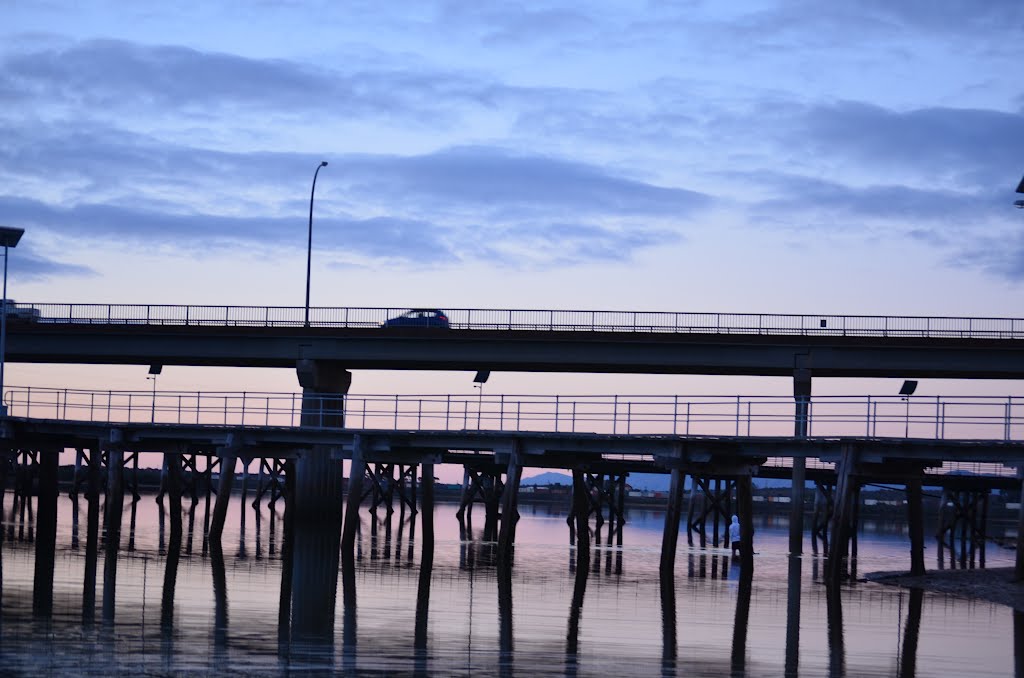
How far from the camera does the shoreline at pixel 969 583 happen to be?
1460 inches

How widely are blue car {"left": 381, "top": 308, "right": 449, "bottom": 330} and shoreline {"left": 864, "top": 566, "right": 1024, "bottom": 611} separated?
28.2 meters

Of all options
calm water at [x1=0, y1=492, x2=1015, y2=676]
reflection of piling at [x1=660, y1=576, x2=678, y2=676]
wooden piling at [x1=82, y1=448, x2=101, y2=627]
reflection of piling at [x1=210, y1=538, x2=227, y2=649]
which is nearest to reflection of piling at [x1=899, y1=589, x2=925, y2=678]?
calm water at [x1=0, y1=492, x2=1015, y2=676]

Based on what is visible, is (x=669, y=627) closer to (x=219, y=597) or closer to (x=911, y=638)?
(x=911, y=638)

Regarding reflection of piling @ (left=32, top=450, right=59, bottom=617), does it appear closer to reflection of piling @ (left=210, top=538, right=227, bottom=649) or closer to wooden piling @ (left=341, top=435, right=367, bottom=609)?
reflection of piling @ (left=210, top=538, right=227, bottom=649)

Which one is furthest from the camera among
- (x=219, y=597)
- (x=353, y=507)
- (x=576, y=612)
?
(x=353, y=507)

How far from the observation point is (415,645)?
23.9 meters

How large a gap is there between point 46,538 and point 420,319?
72.8ft

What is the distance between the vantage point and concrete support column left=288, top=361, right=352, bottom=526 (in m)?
64.3

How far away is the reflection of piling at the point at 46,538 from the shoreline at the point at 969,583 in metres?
22.9

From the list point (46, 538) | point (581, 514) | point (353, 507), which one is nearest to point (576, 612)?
point (353, 507)

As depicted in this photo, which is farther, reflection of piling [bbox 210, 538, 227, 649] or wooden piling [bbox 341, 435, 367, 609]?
wooden piling [bbox 341, 435, 367, 609]

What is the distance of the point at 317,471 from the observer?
65.2 m

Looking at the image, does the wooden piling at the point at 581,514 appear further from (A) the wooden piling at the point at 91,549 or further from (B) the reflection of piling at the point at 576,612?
(A) the wooden piling at the point at 91,549

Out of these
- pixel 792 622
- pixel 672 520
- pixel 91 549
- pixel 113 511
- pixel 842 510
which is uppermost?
pixel 842 510
